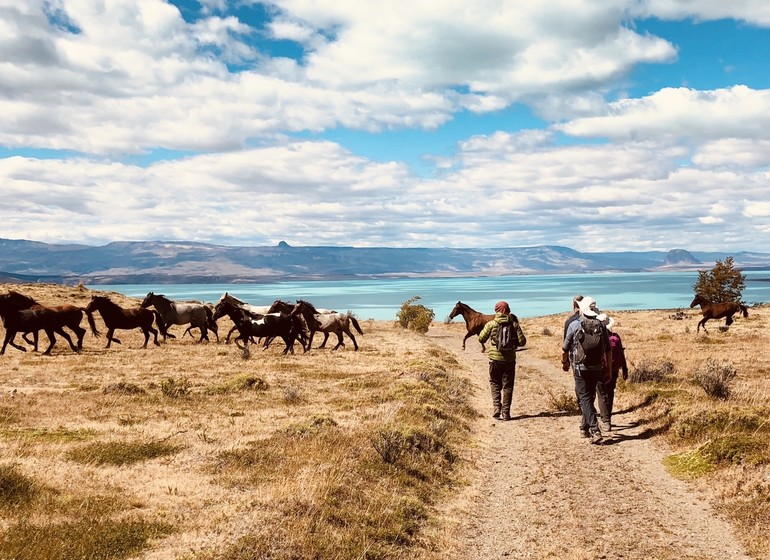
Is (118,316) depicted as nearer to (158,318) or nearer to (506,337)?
(158,318)

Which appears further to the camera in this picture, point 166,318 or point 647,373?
point 166,318

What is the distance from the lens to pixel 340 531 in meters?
7.24

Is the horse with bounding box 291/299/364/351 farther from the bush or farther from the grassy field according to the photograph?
the bush

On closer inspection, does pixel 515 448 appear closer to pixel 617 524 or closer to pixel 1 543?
pixel 617 524

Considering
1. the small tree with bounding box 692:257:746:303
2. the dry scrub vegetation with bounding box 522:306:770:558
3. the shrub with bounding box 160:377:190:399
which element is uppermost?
the small tree with bounding box 692:257:746:303

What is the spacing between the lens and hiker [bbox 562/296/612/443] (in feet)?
38.4

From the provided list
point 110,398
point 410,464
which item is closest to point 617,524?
point 410,464

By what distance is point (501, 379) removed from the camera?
14586 millimetres

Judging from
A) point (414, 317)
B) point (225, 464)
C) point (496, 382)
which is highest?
point (496, 382)

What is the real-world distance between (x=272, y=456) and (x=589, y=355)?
665 cm

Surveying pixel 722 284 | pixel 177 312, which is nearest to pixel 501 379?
pixel 177 312

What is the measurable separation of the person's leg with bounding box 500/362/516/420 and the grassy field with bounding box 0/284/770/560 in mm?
910

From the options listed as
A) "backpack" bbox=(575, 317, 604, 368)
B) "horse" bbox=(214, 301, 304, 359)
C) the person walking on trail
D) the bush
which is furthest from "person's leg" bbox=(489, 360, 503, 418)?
the bush

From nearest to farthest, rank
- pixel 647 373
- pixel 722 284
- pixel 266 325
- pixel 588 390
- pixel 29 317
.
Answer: pixel 588 390
pixel 647 373
pixel 29 317
pixel 266 325
pixel 722 284
